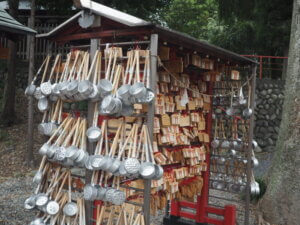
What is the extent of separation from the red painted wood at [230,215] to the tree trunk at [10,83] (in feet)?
23.2

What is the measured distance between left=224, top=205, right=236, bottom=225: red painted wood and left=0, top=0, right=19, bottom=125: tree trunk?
708cm

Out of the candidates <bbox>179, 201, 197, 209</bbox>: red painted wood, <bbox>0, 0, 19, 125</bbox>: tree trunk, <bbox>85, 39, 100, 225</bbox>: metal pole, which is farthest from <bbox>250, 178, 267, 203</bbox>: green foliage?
<bbox>0, 0, 19, 125</bbox>: tree trunk

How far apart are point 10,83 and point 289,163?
7.76 meters

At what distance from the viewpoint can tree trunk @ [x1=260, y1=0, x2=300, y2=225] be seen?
5.16m

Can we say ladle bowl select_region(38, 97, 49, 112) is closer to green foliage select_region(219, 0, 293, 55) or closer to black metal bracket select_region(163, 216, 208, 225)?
black metal bracket select_region(163, 216, 208, 225)

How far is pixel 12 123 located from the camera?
10.4 m

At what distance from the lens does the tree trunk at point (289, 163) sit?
516 centimetres

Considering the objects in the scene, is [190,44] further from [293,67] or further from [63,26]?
[293,67]

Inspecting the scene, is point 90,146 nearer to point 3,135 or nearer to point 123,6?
point 123,6

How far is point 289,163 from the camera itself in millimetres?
5262

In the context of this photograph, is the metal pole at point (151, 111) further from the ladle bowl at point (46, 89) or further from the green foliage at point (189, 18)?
the green foliage at point (189, 18)

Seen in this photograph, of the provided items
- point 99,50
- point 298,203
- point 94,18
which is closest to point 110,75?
point 99,50

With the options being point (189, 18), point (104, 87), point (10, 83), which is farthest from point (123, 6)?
point (189, 18)

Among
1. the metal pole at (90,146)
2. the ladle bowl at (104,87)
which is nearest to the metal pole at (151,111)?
the ladle bowl at (104,87)
